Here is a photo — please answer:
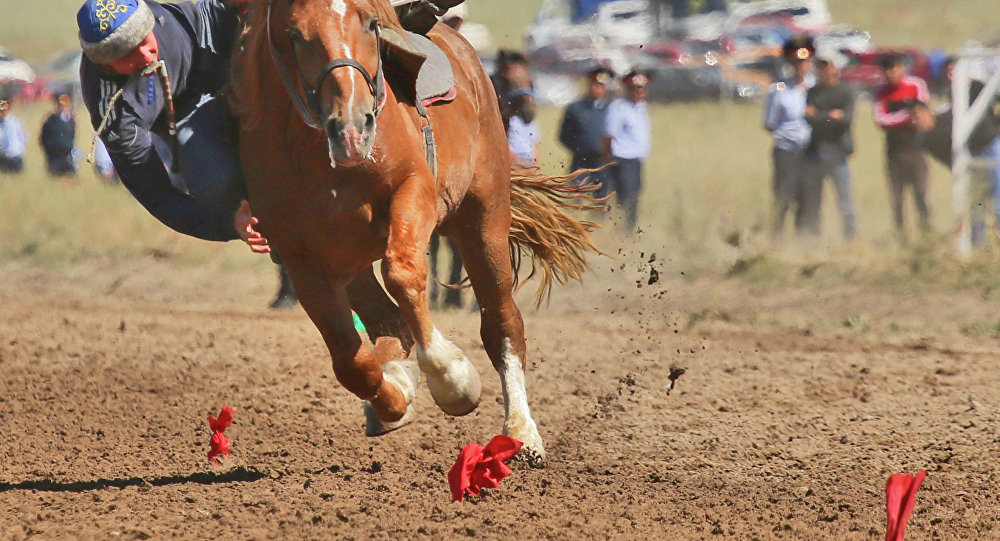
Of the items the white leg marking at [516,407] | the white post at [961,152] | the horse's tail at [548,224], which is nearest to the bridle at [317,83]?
the white leg marking at [516,407]

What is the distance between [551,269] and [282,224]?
215 cm

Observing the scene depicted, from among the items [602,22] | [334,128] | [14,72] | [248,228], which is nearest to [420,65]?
[334,128]

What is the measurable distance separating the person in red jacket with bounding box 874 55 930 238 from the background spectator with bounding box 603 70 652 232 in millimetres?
2421

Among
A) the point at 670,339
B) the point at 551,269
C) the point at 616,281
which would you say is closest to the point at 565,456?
the point at 551,269

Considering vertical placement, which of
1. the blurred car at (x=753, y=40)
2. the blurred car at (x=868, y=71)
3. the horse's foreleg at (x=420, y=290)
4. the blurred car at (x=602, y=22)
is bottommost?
the horse's foreleg at (x=420, y=290)

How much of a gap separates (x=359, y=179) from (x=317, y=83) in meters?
0.49

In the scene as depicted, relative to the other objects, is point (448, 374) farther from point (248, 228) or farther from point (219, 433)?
point (219, 433)

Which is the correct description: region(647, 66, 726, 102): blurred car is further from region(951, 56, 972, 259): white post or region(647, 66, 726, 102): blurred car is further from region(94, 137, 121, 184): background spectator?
region(951, 56, 972, 259): white post

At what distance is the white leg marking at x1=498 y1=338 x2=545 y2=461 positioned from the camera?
203 inches

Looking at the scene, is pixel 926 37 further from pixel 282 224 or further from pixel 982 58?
pixel 282 224

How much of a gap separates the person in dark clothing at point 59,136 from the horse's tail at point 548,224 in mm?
12648

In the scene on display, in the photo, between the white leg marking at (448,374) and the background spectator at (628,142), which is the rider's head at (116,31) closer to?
the white leg marking at (448,374)

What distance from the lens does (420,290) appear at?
13.6 ft

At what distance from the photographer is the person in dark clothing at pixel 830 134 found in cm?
1170
